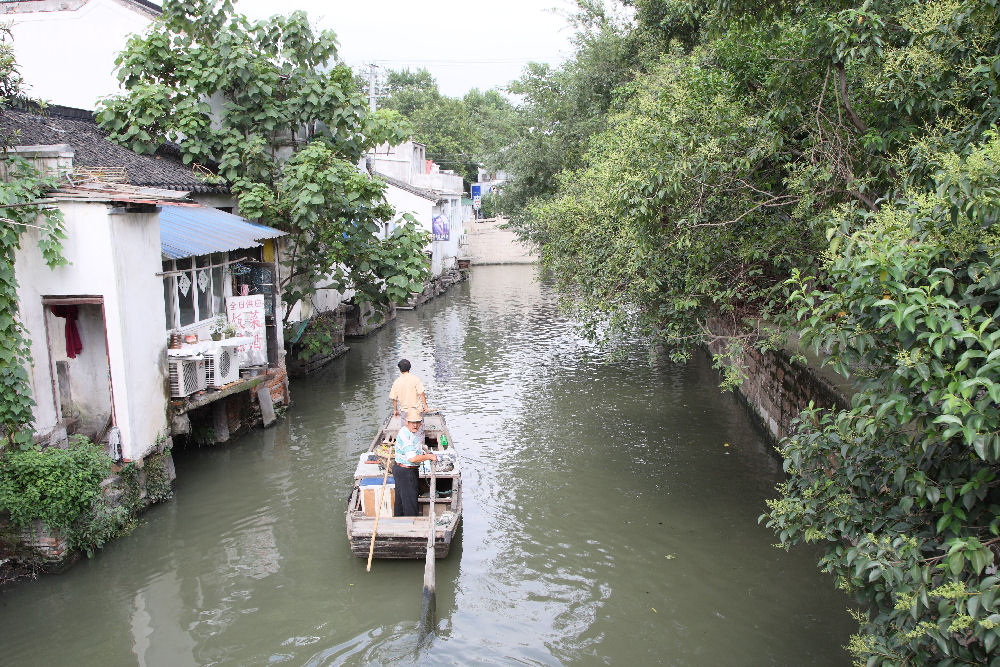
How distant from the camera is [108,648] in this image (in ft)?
24.9

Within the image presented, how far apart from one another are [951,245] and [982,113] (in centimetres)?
277

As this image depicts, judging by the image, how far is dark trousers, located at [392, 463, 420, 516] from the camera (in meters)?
9.23

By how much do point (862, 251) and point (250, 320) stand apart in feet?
37.6

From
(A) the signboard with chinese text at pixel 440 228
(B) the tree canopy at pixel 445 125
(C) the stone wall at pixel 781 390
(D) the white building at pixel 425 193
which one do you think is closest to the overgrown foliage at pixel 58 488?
(C) the stone wall at pixel 781 390

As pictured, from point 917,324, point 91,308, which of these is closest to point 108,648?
point 91,308

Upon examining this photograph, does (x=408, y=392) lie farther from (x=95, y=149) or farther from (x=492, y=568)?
(x=95, y=149)

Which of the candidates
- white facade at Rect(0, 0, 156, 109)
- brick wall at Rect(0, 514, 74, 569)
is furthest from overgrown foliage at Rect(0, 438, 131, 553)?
white facade at Rect(0, 0, 156, 109)

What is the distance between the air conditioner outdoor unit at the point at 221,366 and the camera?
39.0 feet

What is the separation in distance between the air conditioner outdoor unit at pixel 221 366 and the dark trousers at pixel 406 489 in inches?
165

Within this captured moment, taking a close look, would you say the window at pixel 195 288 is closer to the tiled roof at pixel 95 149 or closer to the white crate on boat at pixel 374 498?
the tiled roof at pixel 95 149

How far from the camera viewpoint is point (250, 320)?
548 inches

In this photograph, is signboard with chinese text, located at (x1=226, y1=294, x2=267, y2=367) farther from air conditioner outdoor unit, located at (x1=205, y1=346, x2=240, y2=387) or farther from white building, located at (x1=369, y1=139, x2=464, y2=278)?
white building, located at (x1=369, y1=139, x2=464, y2=278)

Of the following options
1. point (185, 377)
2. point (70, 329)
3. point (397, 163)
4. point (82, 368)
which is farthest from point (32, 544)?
point (397, 163)

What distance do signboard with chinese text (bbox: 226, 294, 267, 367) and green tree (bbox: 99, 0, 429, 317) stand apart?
2.21 meters
